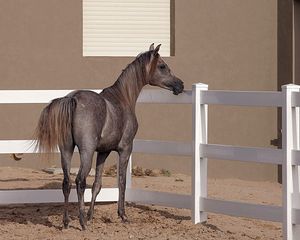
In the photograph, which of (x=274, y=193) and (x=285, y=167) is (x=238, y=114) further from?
(x=285, y=167)

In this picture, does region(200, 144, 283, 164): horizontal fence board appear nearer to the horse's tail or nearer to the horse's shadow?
the horse's shadow

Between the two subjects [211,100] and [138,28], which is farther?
[138,28]

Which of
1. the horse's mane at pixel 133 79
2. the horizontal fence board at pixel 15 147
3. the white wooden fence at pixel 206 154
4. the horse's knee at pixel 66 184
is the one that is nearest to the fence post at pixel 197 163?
the white wooden fence at pixel 206 154

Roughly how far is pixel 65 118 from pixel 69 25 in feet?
16.7

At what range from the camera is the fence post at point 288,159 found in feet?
29.8

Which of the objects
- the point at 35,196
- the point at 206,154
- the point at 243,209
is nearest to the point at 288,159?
the point at 243,209

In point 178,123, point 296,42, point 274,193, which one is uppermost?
point 296,42

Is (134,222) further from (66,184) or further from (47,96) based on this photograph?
(47,96)

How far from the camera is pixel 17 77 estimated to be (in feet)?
46.6

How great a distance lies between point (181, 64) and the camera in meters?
14.8

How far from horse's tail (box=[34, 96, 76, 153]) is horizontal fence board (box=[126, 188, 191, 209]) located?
1.75m

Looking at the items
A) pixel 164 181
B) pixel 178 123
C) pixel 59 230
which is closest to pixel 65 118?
pixel 59 230

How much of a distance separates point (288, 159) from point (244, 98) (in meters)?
1.01

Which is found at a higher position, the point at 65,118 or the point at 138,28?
the point at 138,28
